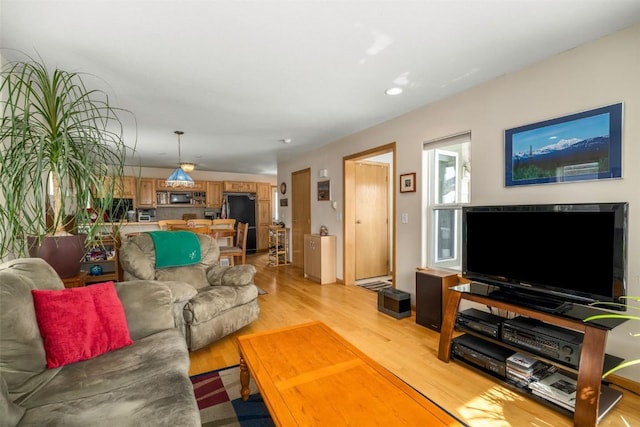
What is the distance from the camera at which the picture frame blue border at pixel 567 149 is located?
2041 millimetres

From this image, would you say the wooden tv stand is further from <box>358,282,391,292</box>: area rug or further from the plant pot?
the plant pot

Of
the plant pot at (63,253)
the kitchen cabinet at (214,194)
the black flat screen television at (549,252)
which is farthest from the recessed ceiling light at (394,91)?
the kitchen cabinet at (214,194)

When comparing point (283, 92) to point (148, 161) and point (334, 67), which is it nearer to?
point (334, 67)

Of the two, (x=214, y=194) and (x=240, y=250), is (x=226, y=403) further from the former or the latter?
(x=214, y=194)

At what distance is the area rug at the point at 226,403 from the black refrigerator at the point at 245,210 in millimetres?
6204

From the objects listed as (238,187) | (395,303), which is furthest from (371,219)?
(238,187)

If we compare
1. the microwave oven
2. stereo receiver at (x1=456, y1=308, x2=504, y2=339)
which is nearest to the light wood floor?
stereo receiver at (x1=456, y1=308, x2=504, y2=339)

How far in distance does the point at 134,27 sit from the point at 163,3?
0.37m

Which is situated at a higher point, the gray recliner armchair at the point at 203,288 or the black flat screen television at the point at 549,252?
the black flat screen television at the point at 549,252

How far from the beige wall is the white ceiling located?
127mm

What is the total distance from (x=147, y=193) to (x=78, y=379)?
6639mm

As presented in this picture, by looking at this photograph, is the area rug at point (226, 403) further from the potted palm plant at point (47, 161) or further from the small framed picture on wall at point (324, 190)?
the small framed picture on wall at point (324, 190)

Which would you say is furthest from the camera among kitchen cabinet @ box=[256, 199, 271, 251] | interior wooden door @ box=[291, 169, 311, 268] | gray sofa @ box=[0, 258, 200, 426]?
kitchen cabinet @ box=[256, 199, 271, 251]

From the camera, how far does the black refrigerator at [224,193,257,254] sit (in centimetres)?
816
